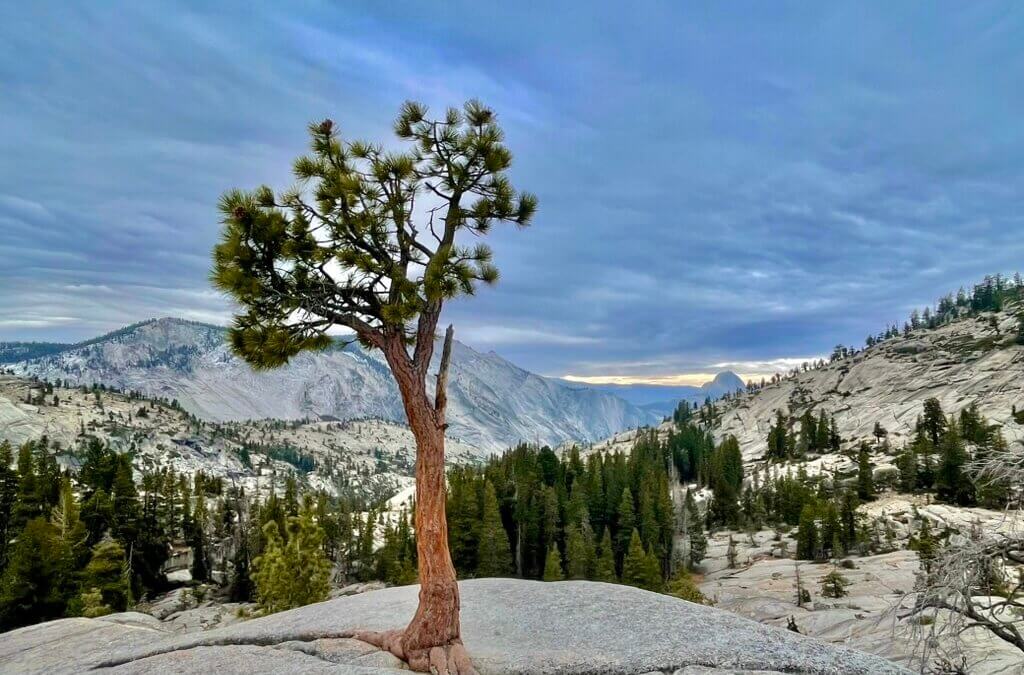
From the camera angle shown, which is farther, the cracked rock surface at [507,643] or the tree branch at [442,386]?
the tree branch at [442,386]

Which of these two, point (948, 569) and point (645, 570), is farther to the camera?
point (645, 570)

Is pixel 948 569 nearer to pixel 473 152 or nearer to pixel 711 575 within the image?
pixel 473 152

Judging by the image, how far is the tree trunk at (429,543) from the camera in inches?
461

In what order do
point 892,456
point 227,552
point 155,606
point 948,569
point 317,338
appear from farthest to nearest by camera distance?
point 892,456 < point 227,552 < point 155,606 < point 317,338 < point 948,569

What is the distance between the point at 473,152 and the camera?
→ 13.4m

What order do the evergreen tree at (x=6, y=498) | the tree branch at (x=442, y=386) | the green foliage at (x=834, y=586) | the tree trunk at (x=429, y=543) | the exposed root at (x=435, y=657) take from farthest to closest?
the evergreen tree at (x=6, y=498)
the green foliage at (x=834, y=586)
the tree branch at (x=442, y=386)
the tree trunk at (x=429, y=543)
the exposed root at (x=435, y=657)

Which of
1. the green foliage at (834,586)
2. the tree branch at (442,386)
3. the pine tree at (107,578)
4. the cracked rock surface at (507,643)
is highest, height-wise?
the tree branch at (442,386)

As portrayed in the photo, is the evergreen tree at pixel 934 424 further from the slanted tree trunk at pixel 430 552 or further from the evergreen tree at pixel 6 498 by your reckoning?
the evergreen tree at pixel 6 498

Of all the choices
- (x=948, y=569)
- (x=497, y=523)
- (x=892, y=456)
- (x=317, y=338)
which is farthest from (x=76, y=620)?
(x=892, y=456)

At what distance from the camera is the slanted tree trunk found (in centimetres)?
1161

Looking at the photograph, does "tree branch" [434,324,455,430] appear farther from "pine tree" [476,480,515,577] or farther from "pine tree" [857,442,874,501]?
Result: "pine tree" [857,442,874,501]

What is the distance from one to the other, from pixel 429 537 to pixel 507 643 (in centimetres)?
341

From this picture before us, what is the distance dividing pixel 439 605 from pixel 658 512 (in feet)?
242

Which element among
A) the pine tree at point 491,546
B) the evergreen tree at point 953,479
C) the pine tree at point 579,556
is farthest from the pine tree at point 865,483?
the pine tree at point 491,546
